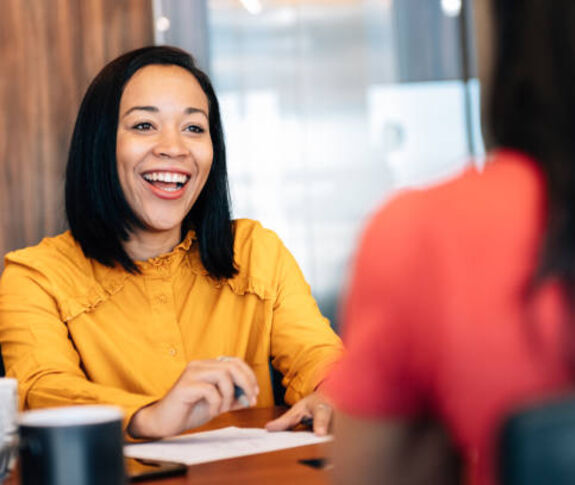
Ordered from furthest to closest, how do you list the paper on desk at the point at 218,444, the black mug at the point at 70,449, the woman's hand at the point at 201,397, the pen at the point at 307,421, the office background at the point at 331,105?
the office background at the point at 331,105
the pen at the point at 307,421
the woman's hand at the point at 201,397
the paper on desk at the point at 218,444
the black mug at the point at 70,449

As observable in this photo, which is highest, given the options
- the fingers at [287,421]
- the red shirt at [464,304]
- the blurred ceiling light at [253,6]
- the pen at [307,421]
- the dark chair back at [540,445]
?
the blurred ceiling light at [253,6]

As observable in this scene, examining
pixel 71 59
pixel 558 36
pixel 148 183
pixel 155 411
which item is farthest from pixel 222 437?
pixel 71 59

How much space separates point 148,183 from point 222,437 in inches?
30.2

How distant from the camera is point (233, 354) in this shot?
73.5 inches

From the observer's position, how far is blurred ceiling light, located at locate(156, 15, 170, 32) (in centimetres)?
285

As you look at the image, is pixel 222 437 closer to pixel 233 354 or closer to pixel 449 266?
pixel 233 354

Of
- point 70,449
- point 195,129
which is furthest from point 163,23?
point 70,449

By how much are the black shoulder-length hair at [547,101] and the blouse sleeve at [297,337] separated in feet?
3.84

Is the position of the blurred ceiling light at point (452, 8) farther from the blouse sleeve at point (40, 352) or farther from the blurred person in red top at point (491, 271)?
the blurred person in red top at point (491, 271)

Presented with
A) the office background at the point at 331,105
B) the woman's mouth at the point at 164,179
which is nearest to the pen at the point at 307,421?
the woman's mouth at the point at 164,179

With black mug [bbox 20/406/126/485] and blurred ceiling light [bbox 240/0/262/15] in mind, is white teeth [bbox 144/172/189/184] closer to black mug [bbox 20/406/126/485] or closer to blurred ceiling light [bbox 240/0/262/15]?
black mug [bbox 20/406/126/485]

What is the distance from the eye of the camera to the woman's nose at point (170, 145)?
1.86 m

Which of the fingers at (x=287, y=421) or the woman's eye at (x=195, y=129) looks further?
the woman's eye at (x=195, y=129)

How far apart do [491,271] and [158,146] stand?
1435 millimetres
